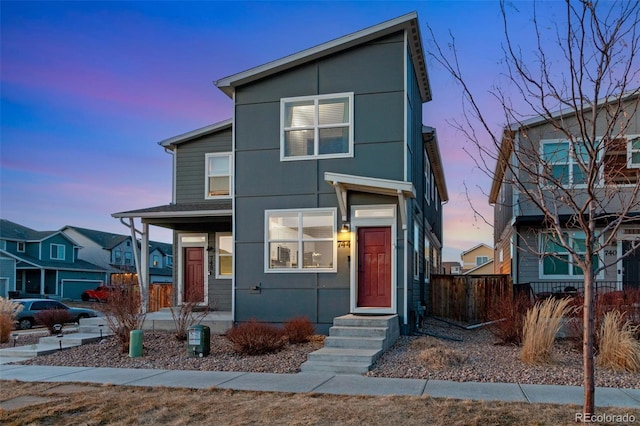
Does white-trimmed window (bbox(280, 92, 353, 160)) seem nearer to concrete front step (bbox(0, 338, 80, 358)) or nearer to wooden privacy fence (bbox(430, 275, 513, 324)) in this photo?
wooden privacy fence (bbox(430, 275, 513, 324))

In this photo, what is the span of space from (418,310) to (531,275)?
4.65 metres

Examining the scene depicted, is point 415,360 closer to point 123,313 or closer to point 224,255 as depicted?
point 123,313

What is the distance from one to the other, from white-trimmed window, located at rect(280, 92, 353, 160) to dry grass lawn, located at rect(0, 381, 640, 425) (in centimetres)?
697

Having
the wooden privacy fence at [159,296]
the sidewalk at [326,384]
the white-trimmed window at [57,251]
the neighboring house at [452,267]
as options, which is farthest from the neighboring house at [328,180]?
the neighboring house at [452,267]

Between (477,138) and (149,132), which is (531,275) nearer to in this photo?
(477,138)

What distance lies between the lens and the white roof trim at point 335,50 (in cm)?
1250

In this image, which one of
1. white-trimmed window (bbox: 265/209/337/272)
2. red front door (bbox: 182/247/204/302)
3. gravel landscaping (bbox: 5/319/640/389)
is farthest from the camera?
red front door (bbox: 182/247/204/302)

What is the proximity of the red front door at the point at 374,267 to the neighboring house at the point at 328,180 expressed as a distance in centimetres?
2

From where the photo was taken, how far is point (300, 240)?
13172 mm

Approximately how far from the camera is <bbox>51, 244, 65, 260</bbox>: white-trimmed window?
1714 inches

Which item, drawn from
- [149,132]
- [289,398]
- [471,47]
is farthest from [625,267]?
[149,132]

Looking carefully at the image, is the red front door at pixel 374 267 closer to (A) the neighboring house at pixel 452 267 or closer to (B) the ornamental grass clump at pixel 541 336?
(B) the ornamental grass clump at pixel 541 336
